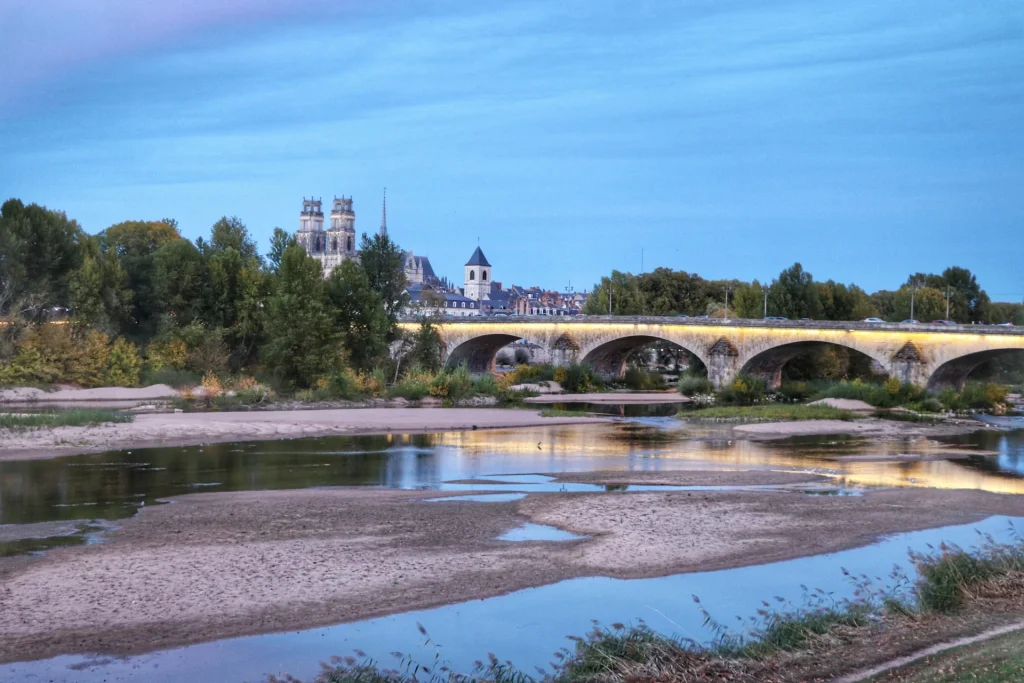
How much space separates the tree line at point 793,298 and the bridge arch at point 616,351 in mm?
10277

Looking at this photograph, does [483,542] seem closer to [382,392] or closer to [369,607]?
[369,607]

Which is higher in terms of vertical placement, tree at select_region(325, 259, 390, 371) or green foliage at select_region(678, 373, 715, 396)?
tree at select_region(325, 259, 390, 371)

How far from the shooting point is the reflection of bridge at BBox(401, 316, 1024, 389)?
2438 inches

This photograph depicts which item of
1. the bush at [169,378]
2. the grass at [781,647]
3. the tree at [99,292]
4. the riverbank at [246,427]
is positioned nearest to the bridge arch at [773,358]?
the riverbank at [246,427]

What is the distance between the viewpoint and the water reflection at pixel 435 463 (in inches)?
944

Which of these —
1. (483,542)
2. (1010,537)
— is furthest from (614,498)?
(1010,537)

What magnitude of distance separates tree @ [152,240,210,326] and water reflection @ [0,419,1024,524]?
2735 cm

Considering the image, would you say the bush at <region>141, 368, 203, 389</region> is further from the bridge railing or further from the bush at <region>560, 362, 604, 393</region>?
the bush at <region>560, 362, 604, 393</region>

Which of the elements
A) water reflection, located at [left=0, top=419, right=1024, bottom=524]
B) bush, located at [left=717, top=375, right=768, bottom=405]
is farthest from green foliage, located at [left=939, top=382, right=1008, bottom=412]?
water reflection, located at [left=0, top=419, right=1024, bottom=524]

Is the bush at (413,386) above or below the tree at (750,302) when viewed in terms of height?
below

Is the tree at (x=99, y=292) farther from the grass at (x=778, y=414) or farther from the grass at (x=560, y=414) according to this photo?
the grass at (x=778, y=414)

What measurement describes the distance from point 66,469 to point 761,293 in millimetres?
76603

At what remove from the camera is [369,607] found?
14.7 metres

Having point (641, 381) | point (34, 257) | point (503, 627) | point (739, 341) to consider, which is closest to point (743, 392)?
point (739, 341)
